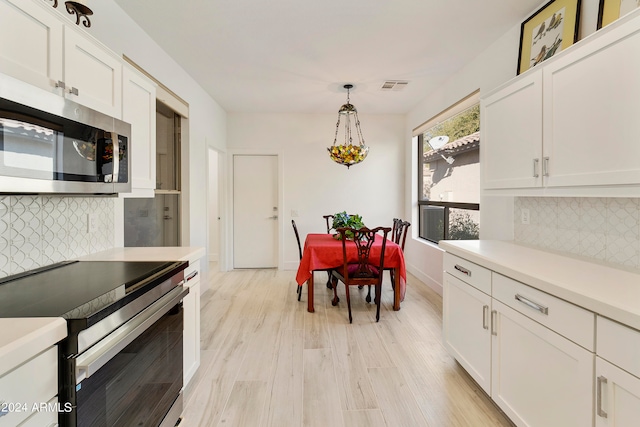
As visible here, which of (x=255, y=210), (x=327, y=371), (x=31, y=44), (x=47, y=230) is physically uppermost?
(x=31, y=44)

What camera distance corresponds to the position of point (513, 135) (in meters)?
2.00

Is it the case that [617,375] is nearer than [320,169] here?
Yes

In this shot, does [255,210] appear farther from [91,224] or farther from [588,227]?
[588,227]

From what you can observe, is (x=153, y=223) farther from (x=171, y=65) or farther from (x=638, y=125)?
(x=638, y=125)

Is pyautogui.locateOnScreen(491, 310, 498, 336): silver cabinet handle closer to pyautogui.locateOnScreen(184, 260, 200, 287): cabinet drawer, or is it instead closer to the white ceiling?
pyautogui.locateOnScreen(184, 260, 200, 287): cabinet drawer

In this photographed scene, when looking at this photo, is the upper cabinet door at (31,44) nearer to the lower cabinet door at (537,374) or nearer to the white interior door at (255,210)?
the lower cabinet door at (537,374)

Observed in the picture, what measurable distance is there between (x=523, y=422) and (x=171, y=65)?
3.93 meters

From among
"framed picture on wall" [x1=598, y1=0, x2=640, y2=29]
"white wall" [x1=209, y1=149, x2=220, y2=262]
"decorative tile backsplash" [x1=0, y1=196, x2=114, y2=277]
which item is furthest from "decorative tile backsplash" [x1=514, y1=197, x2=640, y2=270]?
"white wall" [x1=209, y1=149, x2=220, y2=262]

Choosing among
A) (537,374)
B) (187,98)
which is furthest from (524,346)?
(187,98)

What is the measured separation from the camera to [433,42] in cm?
274

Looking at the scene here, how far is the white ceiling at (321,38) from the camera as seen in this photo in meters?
2.22

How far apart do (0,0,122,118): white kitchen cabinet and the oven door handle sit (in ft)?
3.31

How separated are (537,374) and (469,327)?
1.89 ft

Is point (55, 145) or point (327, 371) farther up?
point (55, 145)
